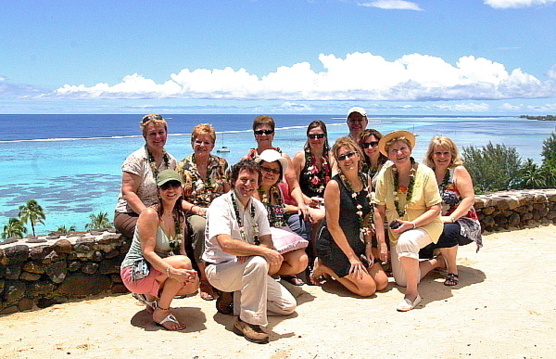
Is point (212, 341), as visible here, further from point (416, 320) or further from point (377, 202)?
point (377, 202)

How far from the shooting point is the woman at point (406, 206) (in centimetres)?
467

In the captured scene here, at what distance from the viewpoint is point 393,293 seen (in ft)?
16.4

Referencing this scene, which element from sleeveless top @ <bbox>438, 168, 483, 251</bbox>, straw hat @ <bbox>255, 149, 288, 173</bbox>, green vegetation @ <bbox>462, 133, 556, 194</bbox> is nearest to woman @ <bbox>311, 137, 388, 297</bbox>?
straw hat @ <bbox>255, 149, 288, 173</bbox>

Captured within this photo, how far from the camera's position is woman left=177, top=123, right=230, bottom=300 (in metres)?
4.91

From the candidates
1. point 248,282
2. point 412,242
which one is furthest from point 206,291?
point 412,242

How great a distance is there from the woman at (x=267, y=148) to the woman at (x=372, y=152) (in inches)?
31.1

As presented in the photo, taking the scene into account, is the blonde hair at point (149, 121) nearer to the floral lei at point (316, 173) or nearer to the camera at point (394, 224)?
the floral lei at point (316, 173)

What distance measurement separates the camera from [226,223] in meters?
3.98

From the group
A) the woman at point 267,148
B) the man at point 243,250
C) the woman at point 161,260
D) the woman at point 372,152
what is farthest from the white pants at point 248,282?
the woman at point 372,152

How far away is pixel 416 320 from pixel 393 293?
2.44 feet

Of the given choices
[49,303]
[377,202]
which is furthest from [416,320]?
[49,303]

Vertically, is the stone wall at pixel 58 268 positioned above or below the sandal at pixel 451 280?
above

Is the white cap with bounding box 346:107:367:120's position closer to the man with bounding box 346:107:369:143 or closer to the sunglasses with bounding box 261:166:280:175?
Answer: the man with bounding box 346:107:369:143

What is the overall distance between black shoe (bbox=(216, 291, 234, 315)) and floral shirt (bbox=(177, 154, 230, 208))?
981 millimetres
